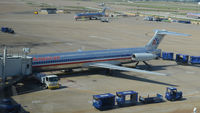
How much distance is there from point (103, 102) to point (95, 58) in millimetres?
13639

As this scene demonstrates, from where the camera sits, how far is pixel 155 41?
4884 centimetres

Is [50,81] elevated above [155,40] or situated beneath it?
situated beneath

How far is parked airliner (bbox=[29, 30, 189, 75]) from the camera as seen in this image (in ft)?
125

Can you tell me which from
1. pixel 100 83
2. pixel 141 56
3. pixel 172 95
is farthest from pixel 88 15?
pixel 172 95

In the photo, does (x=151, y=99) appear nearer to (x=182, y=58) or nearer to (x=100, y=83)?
(x=100, y=83)

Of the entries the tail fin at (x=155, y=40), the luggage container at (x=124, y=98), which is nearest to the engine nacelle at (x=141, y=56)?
the tail fin at (x=155, y=40)

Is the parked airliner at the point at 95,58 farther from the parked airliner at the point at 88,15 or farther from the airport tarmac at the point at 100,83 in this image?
the parked airliner at the point at 88,15

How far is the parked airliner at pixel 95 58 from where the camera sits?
38188 mm

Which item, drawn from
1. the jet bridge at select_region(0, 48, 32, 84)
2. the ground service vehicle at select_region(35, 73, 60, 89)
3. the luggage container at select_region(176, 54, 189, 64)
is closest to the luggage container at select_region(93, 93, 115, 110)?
the ground service vehicle at select_region(35, 73, 60, 89)

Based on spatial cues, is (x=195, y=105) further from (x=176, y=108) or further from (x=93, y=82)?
(x=93, y=82)

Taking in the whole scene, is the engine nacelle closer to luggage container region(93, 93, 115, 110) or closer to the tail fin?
the tail fin

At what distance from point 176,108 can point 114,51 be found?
1606cm

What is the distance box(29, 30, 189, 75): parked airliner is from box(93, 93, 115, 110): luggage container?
1029 cm

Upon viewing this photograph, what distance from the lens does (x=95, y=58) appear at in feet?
139
